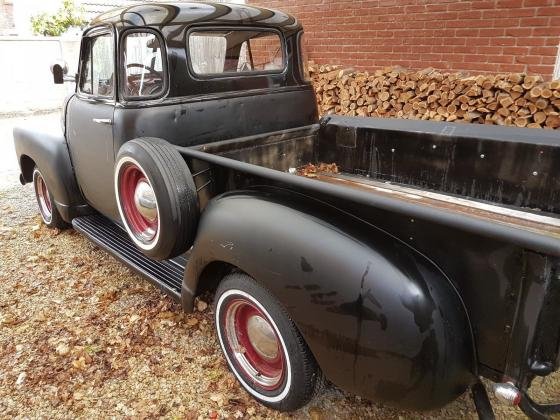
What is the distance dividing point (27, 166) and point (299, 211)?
3.44 metres

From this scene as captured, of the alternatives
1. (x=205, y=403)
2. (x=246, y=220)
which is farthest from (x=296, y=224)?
(x=205, y=403)

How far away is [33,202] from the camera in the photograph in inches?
196

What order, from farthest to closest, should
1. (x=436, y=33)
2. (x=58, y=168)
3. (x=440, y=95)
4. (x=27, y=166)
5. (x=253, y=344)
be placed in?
(x=436, y=33)
(x=440, y=95)
(x=27, y=166)
(x=58, y=168)
(x=253, y=344)

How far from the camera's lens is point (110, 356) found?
8.30 ft

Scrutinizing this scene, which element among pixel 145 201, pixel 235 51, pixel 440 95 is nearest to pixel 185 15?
pixel 235 51

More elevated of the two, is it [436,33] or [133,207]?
[436,33]

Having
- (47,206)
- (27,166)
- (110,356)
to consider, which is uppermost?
(27,166)

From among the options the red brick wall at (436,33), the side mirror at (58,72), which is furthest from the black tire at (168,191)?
the red brick wall at (436,33)

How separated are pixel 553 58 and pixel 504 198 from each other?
276 centimetres

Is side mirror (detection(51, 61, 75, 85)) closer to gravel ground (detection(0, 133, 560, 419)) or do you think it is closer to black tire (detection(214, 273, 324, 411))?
gravel ground (detection(0, 133, 560, 419))

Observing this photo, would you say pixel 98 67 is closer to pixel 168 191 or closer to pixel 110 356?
pixel 168 191

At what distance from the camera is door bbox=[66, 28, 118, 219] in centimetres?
285

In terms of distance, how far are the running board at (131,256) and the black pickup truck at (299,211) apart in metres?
0.02

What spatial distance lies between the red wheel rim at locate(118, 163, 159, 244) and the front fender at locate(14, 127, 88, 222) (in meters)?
1.23
